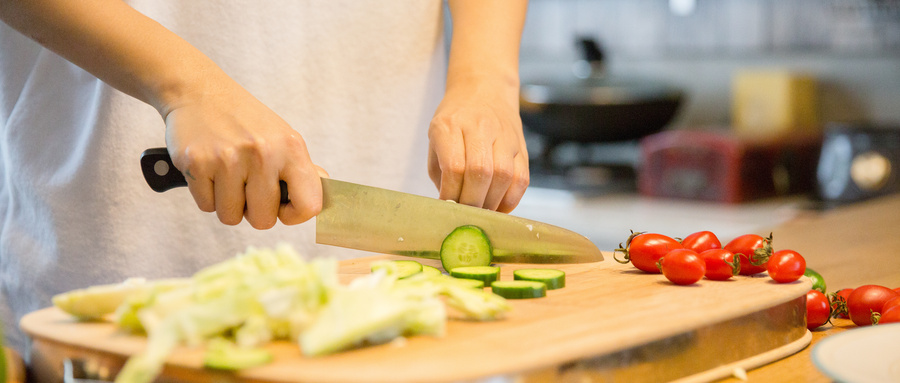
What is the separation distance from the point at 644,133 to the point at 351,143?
2238mm

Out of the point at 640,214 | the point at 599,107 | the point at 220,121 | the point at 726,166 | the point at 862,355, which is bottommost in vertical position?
the point at 862,355

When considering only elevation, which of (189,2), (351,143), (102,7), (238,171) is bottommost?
(238,171)

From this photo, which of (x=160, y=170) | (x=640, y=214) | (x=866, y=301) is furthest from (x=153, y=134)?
(x=640, y=214)

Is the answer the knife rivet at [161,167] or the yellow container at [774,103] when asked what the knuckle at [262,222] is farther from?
the yellow container at [774,103]

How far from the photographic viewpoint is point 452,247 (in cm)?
138

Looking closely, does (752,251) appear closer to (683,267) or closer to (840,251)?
(683,267)

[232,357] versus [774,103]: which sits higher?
[774,103]

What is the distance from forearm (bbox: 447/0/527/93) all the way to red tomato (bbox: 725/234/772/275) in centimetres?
62

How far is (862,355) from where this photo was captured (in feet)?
2.81

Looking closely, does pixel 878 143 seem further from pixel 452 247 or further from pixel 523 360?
pixel 523 360

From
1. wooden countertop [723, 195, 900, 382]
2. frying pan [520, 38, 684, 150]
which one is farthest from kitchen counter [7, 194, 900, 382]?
frying pan [520, 38, 684, 150]

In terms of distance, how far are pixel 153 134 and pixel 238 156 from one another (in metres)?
0.54

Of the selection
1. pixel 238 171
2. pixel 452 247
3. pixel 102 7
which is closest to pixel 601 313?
pixel 452 247

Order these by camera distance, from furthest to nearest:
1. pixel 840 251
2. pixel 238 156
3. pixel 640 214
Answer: pixel 640 214 → pixel 840 251 → pixel 238 156
